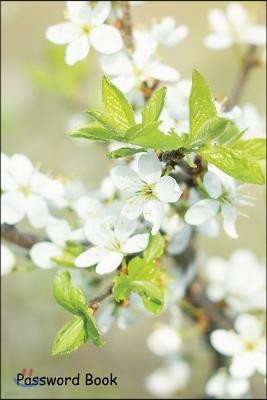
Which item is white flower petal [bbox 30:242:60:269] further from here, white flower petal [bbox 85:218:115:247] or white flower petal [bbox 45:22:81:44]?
white flower petal [bbox 45:22:81:44]

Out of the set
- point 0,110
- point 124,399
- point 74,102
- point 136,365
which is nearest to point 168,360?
point 124,399

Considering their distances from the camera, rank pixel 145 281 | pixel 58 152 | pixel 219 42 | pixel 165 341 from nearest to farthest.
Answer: pixel 145 281 → pixel 219 42 → pixel 165 341 → pixel 58 152

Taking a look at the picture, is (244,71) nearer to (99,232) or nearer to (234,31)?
(234,31)

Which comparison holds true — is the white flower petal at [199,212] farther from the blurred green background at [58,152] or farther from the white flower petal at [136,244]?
the blurred green background at [58,152]

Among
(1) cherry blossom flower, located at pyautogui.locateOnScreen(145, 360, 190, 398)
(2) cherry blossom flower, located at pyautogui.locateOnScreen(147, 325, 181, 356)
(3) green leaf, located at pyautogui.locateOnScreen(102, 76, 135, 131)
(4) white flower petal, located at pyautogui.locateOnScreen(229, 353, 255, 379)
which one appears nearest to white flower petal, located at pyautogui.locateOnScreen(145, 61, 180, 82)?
(3) green leaf, located at pyautogui.locateOnScreen(102, 76, 135, 131)

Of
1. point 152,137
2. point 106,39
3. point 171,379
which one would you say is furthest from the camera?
point 171,379

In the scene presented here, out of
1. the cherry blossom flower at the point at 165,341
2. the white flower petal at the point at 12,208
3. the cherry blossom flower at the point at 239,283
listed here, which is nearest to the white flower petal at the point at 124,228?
the white flower petal at the point at 12,208

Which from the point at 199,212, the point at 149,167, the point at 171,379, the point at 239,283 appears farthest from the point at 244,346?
the point at 171,379
